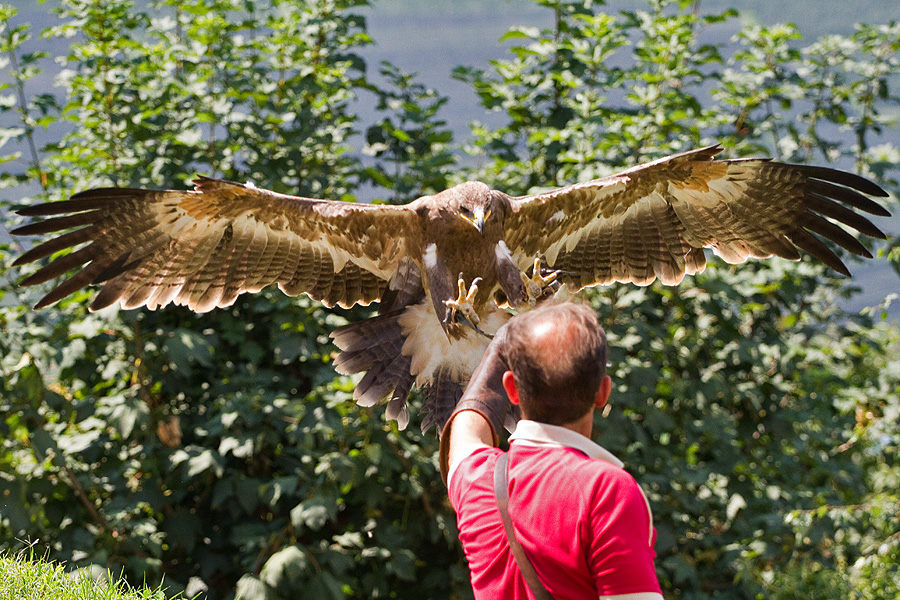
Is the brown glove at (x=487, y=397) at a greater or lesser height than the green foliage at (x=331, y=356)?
greater

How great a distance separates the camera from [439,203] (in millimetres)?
3445

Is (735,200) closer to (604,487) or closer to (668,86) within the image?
(668,86)

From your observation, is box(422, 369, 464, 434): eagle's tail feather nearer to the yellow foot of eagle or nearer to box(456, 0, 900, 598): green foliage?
the yellow foot of eagle

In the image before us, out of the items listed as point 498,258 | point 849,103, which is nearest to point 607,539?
point 498,258

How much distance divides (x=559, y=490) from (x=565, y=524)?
0.18ft

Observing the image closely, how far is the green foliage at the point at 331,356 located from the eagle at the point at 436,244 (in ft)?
2.30

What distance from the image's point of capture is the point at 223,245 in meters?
3.64

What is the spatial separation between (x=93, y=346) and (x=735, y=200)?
11.2 ft

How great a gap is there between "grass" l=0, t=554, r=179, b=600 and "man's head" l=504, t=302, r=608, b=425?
66.4 inches

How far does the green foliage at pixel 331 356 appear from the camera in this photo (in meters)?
4.27

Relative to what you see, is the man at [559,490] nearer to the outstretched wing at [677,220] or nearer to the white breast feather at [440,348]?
the white breast feather at [440,348]

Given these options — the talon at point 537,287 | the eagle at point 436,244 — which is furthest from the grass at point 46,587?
the talon at point 537,287

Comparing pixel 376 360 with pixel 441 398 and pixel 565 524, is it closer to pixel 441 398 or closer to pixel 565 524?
pixel 441 398

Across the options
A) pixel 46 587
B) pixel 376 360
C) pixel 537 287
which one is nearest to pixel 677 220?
pixel 537 287
